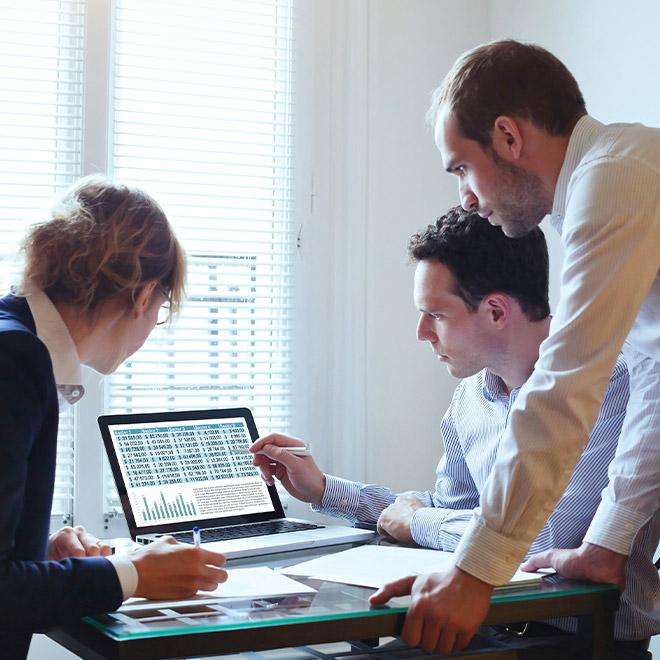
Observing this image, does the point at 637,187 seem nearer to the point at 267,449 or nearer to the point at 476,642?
the point at 476,642

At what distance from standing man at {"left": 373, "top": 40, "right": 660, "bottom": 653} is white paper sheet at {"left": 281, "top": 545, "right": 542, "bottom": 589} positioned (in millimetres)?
84

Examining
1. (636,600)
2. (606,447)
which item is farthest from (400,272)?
(636,600)

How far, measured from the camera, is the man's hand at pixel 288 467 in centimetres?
204

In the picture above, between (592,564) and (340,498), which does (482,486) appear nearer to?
(340,498)

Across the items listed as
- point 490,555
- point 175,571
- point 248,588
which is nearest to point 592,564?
point 490,555

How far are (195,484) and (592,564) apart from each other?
0.83m

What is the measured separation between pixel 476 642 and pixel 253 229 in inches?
72.5

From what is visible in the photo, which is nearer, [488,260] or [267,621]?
[267,621]

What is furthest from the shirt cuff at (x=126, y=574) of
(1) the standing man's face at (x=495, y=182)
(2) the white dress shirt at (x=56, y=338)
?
(1) the standing man's face at (x=495, y=182)

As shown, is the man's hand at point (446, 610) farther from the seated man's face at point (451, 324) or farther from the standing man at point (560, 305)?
the seated man's face at point (451, 324)

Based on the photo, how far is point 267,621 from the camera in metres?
1.15

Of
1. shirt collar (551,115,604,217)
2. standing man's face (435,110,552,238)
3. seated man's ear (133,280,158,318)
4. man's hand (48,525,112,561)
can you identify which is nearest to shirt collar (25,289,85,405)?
seated man's ear (133,280,158,318)

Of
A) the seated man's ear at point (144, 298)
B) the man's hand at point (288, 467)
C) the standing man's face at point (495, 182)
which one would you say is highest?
the standing man's face at point (495, 182)

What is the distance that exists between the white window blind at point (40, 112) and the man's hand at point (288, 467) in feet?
3.01
